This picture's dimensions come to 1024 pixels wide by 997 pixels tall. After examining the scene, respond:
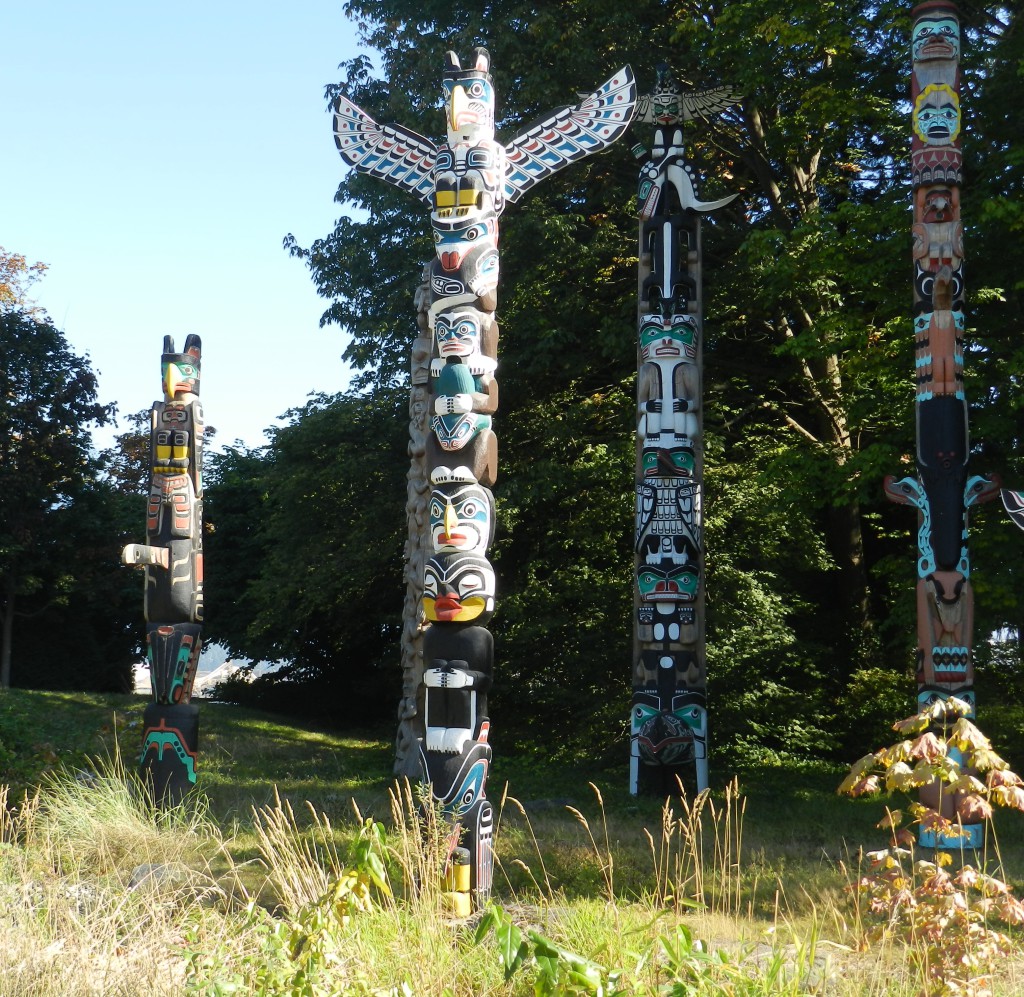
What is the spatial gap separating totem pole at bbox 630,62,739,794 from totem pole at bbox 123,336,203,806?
4.04 meters

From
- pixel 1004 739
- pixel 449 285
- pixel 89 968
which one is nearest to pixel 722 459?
pixel 1004 739

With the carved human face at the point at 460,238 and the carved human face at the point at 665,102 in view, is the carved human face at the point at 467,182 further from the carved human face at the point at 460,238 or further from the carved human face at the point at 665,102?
the carved human face at the point at 665,102

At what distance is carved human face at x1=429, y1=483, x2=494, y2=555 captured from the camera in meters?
7.08

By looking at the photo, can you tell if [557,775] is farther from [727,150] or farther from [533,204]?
[727,150]

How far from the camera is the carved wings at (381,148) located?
9.27 metres

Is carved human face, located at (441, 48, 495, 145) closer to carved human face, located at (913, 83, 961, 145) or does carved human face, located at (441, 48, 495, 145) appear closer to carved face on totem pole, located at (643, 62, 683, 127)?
carved human face, located at (913, 83, 961, 145)

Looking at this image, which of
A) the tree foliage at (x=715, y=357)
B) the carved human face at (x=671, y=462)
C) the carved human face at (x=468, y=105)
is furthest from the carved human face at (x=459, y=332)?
the tree foliage at (x=715, y=357)

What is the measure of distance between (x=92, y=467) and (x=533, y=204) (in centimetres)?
1273

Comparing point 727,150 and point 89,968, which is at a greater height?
point 727,150

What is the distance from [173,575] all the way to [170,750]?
1.53 metres

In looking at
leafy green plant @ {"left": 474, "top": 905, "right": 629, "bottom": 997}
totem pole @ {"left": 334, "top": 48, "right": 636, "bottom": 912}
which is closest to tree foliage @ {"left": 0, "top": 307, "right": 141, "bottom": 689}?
totem pole @ {"left": 334, "top": 48, "right": 636, "bottom": 912}

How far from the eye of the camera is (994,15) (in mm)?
13766

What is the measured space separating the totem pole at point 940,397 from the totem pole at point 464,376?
2.55 m

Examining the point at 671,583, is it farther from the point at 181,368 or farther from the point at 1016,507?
the point at 181,368
